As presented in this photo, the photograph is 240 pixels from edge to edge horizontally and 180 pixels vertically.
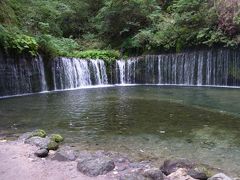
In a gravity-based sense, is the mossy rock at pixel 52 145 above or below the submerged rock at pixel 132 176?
above

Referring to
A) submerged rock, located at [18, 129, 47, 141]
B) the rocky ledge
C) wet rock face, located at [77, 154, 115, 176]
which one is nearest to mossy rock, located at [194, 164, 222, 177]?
the rocky ledge

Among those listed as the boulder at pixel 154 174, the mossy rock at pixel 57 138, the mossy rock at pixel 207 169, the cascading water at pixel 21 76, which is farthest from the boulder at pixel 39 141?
the cascading water at pixel 21 76

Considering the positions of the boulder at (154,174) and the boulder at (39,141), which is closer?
the boulder at (154,174)

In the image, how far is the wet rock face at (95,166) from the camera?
5.65 metres

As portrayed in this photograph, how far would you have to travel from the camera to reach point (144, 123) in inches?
356

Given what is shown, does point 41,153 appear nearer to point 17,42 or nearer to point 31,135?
point 31,135

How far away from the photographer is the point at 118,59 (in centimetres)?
2056

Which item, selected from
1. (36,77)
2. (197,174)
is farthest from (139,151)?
(36,77)

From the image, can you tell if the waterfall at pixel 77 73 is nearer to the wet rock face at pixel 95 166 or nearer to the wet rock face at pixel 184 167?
the wet rock face at pixel 95 166

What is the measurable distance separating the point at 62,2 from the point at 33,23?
22.4 ft

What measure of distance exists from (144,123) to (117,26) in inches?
594

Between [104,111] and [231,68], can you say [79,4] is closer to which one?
[231,68]

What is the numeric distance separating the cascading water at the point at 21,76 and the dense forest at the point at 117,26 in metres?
0.48

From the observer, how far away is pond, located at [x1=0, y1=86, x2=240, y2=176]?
22.4 feet
